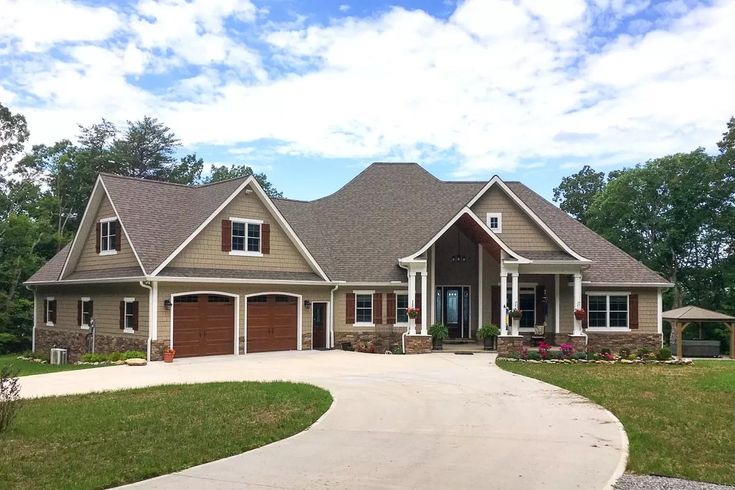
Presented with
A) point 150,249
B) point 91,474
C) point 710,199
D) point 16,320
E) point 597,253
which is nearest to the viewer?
point 91,474

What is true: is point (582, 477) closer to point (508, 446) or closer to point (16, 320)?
point (508, 446)

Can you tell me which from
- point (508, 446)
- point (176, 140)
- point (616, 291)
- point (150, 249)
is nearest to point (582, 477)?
point (508, 446)

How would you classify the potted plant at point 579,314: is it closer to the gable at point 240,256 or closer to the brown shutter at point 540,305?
the brown shutter at point 540,305

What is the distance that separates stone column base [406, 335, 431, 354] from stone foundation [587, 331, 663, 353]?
6.48 metres

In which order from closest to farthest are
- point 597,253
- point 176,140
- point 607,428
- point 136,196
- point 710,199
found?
point 607,428, point 136,196, point 597,253, point 710,199, point 176,140

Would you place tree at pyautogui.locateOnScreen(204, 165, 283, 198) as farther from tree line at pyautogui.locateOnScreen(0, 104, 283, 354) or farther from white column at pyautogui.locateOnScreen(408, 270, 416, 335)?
white column at pyautogui.locateOnScreen(408, 270, 416, 335)

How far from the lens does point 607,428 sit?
9.40 m

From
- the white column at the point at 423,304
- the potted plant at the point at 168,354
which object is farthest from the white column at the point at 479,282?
the potted plant at the point at 168,354

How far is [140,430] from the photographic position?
898 centimetres

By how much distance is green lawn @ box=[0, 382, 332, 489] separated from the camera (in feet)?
23.1

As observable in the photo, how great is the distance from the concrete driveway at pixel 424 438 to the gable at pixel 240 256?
563cm

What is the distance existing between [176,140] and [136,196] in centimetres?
3166

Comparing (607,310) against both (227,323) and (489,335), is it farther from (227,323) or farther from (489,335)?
(227,323)

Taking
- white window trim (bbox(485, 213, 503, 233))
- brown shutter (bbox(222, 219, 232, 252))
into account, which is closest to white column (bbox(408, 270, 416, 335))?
white window trim (bbox(485, 213, 503, 233))
